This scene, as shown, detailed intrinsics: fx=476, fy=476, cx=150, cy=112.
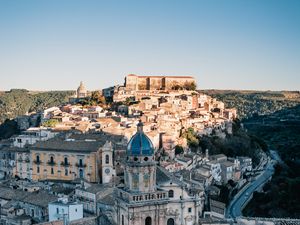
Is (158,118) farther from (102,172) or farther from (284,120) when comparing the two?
(284,120)

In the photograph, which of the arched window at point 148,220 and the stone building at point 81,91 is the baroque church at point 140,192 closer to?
the arched window at point 148,220

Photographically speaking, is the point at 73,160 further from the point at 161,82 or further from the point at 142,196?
the point at 161,82

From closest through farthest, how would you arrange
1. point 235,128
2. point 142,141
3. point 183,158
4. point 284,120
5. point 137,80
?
1. point 142,141
2. point 183,158
3. point 235,128
4. point 137,80
5. point 284,120

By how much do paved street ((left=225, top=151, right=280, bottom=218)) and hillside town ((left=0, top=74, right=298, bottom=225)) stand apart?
0.51 metres

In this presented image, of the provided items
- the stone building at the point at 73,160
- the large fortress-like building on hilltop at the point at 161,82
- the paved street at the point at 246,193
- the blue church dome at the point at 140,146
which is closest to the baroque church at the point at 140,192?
the blue church dome at the point at 140,146

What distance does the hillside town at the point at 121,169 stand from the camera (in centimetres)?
2206

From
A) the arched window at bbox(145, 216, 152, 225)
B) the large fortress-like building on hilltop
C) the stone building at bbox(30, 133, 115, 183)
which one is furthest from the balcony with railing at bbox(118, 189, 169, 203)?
the large fortress-like building on hilltop

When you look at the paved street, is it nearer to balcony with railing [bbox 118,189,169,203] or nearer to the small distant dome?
balcony with railing [bbox 118,189,169,203]

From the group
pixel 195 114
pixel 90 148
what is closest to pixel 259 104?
pixel 195 114

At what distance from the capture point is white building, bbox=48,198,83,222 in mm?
32625

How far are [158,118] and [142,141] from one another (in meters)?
41.0

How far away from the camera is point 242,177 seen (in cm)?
5725

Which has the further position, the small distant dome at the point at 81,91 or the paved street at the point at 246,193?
the small distant dome at the point at 81,91

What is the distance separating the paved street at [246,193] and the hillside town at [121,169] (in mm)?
509
